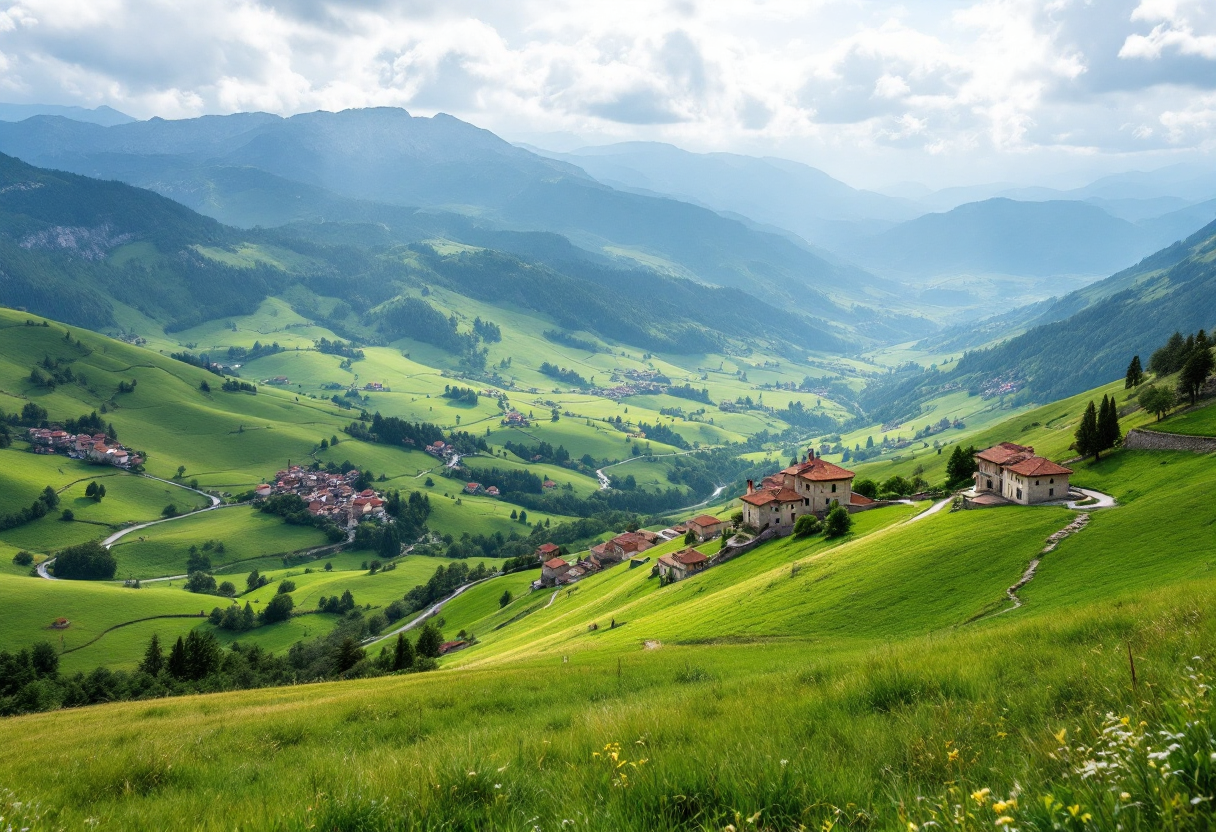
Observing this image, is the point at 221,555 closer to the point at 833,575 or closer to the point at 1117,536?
the point at 833,575

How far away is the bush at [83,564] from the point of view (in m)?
139

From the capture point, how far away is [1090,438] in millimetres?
58406

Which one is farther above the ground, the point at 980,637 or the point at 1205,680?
the point at 1205,680

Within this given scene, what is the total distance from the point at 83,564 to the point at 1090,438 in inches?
6798

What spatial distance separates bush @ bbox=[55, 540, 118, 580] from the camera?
13925 cm

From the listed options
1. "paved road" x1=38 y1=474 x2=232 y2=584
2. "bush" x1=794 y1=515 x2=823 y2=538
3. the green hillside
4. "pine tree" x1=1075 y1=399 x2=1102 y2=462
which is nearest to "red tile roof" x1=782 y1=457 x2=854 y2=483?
"bush" x1=794 y1=515 x2=823 y2=538

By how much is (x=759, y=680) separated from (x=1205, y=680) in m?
8.30

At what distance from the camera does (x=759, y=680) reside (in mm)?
13102

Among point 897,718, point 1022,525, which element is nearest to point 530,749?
point 897,718

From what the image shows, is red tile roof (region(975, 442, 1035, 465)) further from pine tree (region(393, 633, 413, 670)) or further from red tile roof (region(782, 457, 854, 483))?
pine tree (region(393, 633, 413, 670))

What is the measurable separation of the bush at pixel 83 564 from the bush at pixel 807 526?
144m

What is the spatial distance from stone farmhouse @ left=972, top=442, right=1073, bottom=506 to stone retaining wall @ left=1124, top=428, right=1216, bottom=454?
721cm

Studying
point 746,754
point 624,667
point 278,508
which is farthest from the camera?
point 278,508

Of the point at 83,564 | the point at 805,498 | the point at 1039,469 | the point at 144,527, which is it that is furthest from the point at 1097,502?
the point at 144,527
